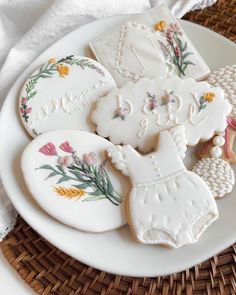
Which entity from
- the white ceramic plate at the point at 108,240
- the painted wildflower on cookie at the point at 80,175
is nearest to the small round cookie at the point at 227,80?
the white ceramic plate at the point at 108,240

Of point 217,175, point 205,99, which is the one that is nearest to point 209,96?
point 205,99

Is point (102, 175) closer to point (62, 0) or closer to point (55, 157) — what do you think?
point (55, 157)

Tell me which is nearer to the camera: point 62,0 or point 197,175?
point 197,175

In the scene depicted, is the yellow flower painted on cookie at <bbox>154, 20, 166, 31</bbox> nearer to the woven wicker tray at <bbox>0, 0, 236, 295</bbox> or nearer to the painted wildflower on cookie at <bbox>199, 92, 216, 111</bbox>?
the painted wildflower on cookie at <bbox>199, 92, 216, 111</bbox>

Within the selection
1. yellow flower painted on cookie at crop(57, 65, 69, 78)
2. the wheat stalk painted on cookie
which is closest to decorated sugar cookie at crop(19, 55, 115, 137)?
yellow flower painted on cookie at crop(57, 65, 69, 78)

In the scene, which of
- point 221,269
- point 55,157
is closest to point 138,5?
point 55,157

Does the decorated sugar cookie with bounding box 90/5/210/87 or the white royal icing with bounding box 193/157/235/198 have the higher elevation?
the decorated sugar cookie with bounding box 90/5/210/87

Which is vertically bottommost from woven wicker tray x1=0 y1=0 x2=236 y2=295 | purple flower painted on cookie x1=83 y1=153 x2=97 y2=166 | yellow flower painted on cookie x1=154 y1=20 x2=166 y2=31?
woven wicker tray x1=0 y1=0 x2=236 y2=295

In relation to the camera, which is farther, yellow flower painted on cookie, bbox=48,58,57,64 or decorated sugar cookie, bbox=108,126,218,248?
yellow flower painted on cookie, bbox=48,58,57,64
